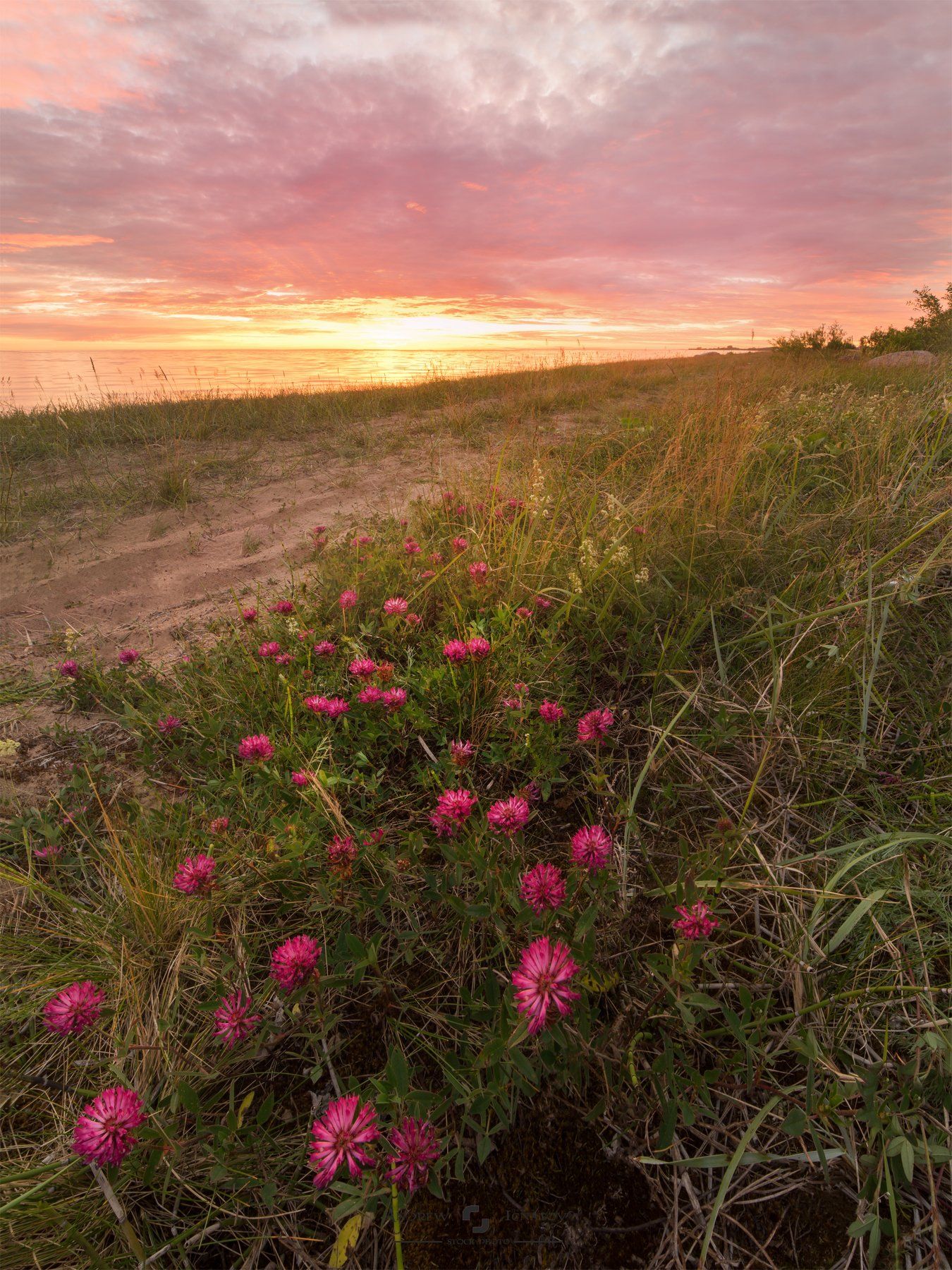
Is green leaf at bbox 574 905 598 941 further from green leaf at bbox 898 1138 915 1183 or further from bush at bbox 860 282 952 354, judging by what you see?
bush at bbox 860 282 952 354

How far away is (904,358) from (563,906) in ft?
54.0

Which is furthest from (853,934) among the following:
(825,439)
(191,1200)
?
(825,439)

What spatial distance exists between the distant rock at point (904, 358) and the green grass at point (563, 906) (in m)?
12.0

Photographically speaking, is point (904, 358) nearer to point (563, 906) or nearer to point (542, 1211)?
point (563, 906)

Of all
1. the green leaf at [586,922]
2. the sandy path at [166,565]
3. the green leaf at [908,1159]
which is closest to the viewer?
the green leaf at [908,1159]

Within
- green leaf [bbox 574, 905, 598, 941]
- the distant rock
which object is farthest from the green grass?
the distant rock

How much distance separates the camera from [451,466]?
5.55 metres

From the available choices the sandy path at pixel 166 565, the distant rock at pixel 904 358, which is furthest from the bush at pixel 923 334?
the sandy path at pixel 166 565

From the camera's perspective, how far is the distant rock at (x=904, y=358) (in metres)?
11.7

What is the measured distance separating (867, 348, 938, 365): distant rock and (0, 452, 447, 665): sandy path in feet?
38.3

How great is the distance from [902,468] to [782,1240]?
306cm

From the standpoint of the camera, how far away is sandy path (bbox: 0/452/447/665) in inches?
130

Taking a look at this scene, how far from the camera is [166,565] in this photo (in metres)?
4.01

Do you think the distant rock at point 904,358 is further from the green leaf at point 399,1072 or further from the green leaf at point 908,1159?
the green leaf at point 399,1072
